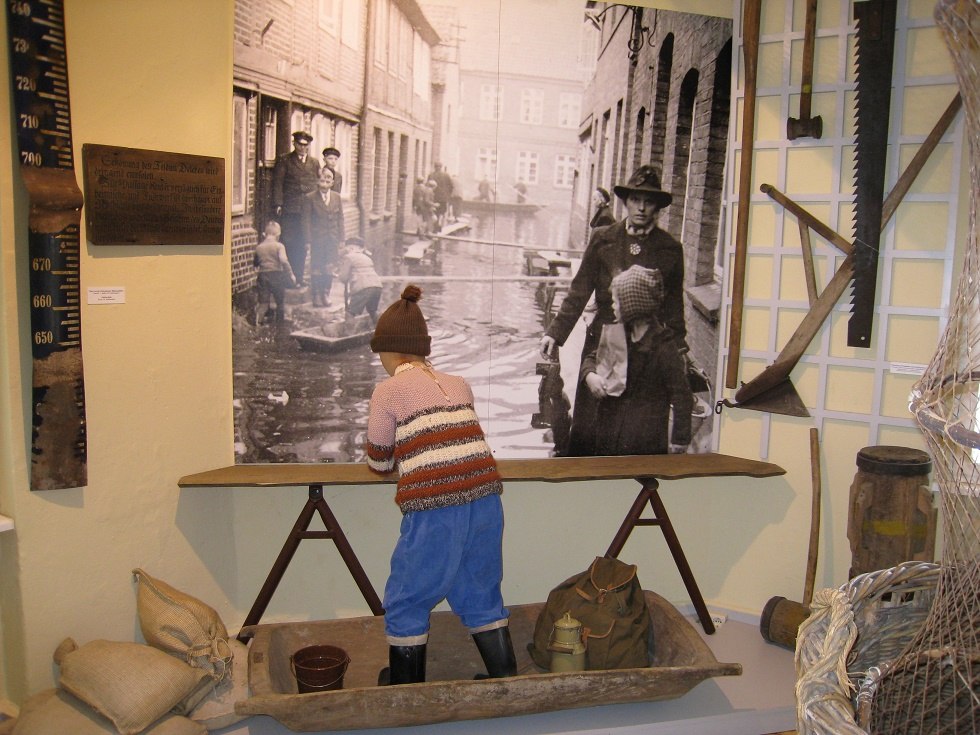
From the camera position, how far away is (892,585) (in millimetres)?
2084

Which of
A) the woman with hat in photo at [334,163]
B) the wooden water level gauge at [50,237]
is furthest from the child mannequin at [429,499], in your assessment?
the wooden water level gauge at [50,237]

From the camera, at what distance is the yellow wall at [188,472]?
299 cm

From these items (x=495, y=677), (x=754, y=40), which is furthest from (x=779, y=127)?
(x=495, y=677)

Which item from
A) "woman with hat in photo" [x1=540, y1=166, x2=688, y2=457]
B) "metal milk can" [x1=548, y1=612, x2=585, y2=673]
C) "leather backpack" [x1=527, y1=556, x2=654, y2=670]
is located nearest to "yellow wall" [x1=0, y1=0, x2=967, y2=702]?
"woman with hat in photo" [x1=540, y1=166, x2=688, y2=457]

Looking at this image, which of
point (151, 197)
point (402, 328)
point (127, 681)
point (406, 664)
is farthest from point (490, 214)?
point (127, 681)

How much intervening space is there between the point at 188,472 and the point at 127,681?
924 mm

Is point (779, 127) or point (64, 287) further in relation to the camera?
point (779, 127)

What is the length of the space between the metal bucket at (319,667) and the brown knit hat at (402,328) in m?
1.13

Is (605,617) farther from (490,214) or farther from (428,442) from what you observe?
(490,214)

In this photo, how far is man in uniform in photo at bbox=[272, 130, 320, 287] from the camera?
11.4 ft

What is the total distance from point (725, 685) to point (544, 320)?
171 centimetres

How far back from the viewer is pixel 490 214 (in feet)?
12.3

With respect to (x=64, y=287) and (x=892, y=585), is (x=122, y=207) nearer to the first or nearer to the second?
(x=64, y=287)

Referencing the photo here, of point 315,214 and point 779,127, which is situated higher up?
point 779,127
